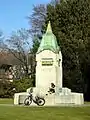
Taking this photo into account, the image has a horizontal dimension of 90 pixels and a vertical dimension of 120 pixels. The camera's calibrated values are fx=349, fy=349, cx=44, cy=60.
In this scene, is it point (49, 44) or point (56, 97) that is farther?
point (49, 44)

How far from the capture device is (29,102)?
2778 centimetres

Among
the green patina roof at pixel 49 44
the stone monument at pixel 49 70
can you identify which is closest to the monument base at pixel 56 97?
the stone monument at pixel 49 70

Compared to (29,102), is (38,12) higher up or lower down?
higher up

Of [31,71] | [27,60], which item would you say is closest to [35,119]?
[31,71]

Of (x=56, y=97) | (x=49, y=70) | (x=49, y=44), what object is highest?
(x=49, y=44)

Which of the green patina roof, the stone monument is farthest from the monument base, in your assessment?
the green patina roof

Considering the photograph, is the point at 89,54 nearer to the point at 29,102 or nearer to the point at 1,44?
the point at 29,102

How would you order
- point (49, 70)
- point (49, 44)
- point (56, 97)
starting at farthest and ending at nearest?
point (49, 44) < point (49, 70) < point (56, 97)

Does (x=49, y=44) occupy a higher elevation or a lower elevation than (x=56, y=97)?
higher

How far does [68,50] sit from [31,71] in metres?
19.9

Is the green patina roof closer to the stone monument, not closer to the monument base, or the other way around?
the stone monument

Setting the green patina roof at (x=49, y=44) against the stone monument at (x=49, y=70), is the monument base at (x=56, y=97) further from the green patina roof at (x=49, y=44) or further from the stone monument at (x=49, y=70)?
the green patina roof at (x=49, y=44)

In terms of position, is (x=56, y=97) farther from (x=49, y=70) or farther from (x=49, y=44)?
(x=49, y=44)

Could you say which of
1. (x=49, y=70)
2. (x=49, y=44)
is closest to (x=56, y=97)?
(x=49, y=70)
